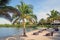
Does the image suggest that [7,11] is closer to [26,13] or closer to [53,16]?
[26,13]

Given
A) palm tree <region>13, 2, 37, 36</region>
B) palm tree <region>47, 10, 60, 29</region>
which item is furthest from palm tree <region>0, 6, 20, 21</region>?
palm tree <region>47, 10, 60, 29</region>

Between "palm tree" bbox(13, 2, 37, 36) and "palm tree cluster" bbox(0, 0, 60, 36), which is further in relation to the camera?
"palm tree" bbox(13, 2, 37, 36)

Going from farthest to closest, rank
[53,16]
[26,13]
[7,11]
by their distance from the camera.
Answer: [53,16], [26,13], [7,11]

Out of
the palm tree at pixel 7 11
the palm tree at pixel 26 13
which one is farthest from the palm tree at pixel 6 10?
the palm tree at pixel 26 13

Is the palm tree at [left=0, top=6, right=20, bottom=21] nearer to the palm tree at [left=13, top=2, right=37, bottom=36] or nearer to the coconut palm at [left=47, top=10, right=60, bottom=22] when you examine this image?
the palm tree at [left=13, top=2, right=37, bottom=36]

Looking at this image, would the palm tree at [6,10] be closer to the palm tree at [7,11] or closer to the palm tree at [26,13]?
the palm tree at [7,11]

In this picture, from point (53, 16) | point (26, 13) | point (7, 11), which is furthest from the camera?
point (53, 16)

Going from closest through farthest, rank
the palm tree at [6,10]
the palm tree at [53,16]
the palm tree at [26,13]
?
the palm tree at [6,10] < the palm tree at [26,13] < the palm tree at [53,16]

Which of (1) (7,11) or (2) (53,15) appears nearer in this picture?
(1) (7,11)

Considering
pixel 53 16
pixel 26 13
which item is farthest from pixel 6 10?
pixel 53 16

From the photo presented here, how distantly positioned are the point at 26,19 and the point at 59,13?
24333 mm

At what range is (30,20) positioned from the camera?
19.9 metres

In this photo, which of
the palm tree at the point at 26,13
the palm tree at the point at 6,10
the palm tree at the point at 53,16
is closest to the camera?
the palm tree at the point at 6,10

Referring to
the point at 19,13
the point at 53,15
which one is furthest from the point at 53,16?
the point at 19,13
